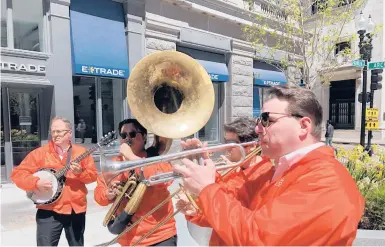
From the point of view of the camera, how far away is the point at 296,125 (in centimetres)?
139

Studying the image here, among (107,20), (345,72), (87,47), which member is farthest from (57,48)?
(345,72)

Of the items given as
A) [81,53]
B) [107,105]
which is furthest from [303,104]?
[107,105]

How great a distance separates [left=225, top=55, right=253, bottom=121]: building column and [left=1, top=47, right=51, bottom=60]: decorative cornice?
636 centimetres

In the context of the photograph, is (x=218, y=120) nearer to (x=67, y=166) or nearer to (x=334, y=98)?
(x=67, y=166)

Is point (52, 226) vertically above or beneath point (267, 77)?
beneath

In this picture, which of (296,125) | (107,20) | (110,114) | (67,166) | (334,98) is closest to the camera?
(296,125)

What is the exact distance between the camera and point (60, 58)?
723cm

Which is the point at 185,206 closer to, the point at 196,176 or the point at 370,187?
the point at 196,176

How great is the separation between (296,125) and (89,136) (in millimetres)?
7606

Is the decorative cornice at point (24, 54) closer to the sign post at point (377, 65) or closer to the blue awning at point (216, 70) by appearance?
the blue awning at point (216, 70)

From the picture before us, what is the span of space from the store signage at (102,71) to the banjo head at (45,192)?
5.11 m

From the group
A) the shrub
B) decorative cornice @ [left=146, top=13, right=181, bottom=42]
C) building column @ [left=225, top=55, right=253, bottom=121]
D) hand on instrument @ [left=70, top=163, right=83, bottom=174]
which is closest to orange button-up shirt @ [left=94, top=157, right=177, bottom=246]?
hand on instrument @ [left=70, top=163, right=83, bottom=174]

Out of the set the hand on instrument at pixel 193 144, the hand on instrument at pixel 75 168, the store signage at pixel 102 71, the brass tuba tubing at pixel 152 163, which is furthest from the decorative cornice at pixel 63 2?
the hand on instrument at pixel 193 144

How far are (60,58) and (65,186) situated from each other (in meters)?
5.32
